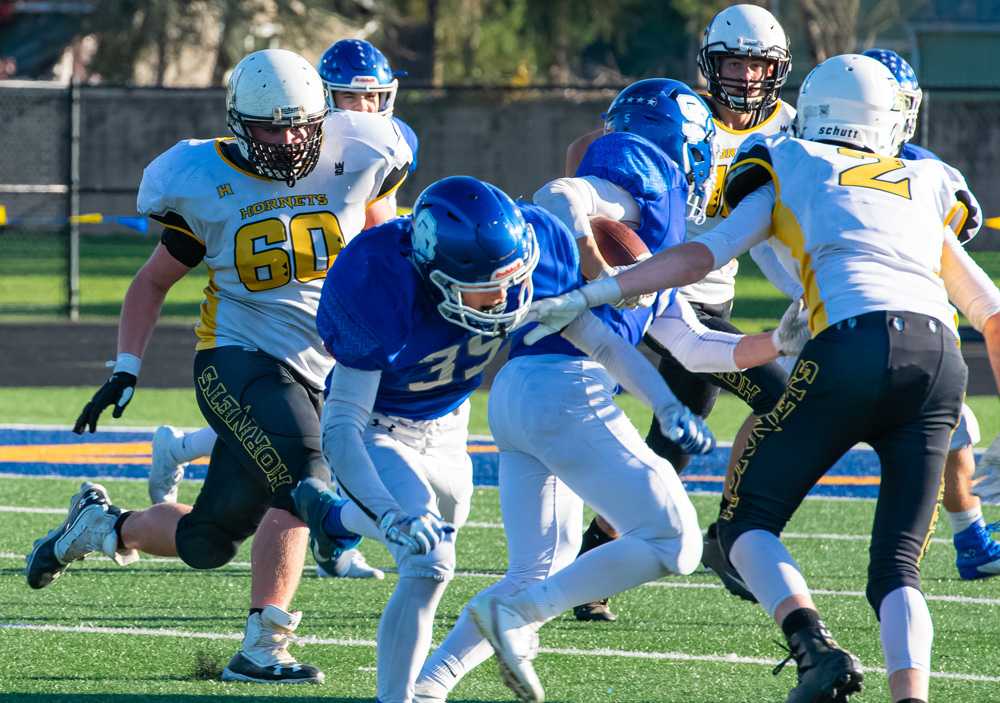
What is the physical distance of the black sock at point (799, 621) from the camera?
12.0 ft

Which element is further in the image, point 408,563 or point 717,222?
point 717,222

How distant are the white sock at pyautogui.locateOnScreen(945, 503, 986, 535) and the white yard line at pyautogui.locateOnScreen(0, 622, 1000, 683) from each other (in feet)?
4.27

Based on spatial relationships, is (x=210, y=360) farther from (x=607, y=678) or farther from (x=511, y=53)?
(x=511, y=53)

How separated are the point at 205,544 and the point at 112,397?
1.75ft

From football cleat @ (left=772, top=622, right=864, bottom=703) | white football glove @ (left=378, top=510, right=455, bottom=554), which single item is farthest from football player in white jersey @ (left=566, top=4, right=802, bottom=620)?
white football glove @ (left=378, top=510, right=455, bottom=554)

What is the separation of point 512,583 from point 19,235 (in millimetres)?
18905

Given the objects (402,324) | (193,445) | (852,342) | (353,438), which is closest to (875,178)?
(852,342)

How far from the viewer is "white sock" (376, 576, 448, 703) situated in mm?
3797

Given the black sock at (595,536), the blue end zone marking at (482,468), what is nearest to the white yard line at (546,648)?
the black sock at (595,536)

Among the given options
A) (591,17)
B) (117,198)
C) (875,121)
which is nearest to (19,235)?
(117,198)

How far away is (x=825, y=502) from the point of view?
7484 mm

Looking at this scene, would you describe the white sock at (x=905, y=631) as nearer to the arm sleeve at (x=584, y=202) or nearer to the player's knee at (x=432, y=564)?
the player's knee at (x=432, y=564)

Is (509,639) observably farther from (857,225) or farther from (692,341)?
(857,225)

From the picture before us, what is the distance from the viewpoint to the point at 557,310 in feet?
12.7
